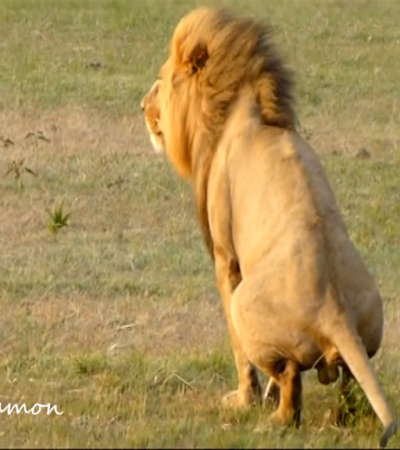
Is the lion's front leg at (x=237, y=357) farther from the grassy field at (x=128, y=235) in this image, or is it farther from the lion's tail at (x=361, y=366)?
the lion's tail at (x=361, y=366)

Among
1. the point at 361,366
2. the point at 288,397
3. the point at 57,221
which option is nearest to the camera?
the point at 361,366

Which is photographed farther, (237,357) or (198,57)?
(198,57)

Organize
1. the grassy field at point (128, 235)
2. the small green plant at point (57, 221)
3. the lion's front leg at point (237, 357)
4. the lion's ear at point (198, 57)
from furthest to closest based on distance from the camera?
the small green plant at point (57, 221), the lion's ear at point (198, 57), the lion's front leg at point (237, 357), the grassy field at point (128, 235)

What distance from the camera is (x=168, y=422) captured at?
4.82 metres

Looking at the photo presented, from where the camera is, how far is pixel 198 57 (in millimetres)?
5777

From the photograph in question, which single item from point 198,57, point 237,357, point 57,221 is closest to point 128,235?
point 57,221

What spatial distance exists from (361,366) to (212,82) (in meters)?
1.67

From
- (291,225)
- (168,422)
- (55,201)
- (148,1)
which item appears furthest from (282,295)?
(148,1)

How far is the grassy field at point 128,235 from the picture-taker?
512 centimetres

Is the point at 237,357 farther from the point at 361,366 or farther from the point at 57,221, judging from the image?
the point at 57,221

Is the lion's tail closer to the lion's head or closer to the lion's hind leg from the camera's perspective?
the lion's hind leg

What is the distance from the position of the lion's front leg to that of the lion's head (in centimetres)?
46

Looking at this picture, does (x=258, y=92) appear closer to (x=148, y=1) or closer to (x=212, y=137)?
(x=212, y=137)

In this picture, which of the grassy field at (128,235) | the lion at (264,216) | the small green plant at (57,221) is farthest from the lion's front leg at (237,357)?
the small green plant at (57,221)
